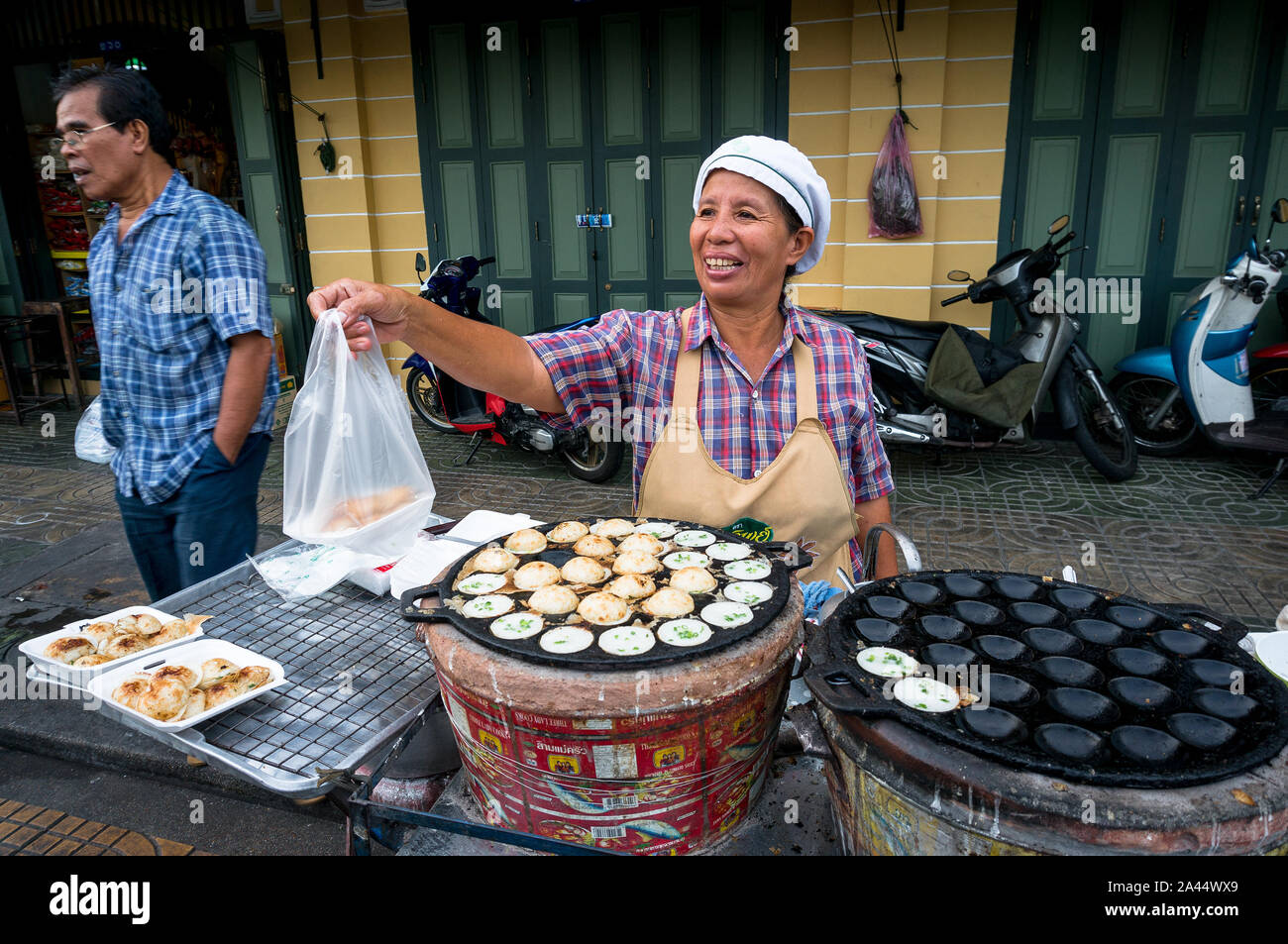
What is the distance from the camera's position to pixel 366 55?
7770 millimetres

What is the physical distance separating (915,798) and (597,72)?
740cm

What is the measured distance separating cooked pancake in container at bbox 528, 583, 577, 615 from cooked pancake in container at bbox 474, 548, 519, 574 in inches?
6.6

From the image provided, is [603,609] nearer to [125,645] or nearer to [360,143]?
[125,645]

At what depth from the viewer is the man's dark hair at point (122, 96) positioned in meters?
2.63

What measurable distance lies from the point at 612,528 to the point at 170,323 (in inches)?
71.2

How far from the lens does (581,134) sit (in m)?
7.45

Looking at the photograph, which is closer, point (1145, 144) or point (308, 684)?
point (308, 684)

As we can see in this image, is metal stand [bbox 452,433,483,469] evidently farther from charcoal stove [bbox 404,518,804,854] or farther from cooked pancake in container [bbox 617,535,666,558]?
charcoal stove [bbox 404,518,804,854]

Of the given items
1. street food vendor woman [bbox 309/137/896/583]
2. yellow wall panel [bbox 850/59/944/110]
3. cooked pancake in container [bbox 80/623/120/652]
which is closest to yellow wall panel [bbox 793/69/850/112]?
yellow wall panel [bbox 850/59/944/110]

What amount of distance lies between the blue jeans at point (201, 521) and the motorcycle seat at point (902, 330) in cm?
450

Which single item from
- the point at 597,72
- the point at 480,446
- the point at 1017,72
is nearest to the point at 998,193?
the point at 1017,72

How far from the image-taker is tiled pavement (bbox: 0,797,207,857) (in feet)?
8.60

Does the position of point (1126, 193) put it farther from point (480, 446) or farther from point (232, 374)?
point (232, 374)

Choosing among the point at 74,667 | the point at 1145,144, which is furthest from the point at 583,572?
the point at 1145,144
